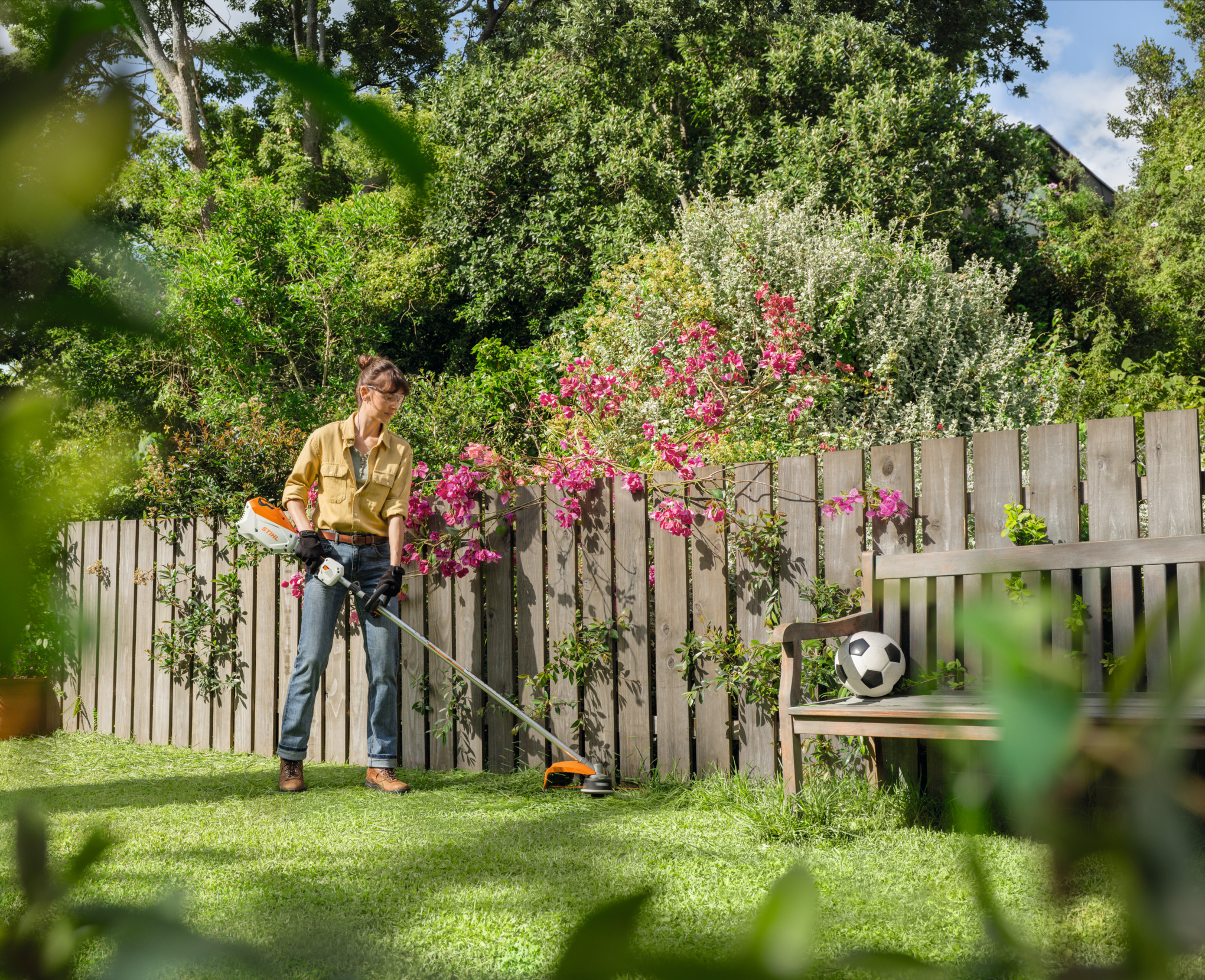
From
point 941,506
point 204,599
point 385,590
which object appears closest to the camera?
point 941,506

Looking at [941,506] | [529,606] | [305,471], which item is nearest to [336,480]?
[305,471]

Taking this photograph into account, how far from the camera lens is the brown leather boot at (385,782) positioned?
3.51 meters

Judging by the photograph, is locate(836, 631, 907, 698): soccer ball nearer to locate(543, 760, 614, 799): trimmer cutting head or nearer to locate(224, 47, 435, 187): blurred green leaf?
locate(543, 760, 614, 799): trimmer cutting head

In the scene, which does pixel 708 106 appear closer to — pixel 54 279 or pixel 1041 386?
pixel 1041 386

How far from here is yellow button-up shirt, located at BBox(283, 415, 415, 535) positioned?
3.85m

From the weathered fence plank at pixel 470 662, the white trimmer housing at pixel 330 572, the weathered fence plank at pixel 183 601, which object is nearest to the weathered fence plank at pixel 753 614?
the weathered fence plank at pixel 470 662

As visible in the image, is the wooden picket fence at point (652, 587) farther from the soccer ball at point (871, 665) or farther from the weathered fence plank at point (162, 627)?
the soccer ball at point (871, 665)

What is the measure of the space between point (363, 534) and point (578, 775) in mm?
1382

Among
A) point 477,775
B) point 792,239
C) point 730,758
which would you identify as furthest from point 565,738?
point 792,239

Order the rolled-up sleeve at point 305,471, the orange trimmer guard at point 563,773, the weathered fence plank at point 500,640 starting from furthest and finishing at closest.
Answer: the weathered fence plank at point 500,640 → the rolled-up sleeve at point 305,471 → the orange trimmer guard at point 563,773

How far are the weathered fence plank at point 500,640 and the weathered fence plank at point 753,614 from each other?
41.7 inches

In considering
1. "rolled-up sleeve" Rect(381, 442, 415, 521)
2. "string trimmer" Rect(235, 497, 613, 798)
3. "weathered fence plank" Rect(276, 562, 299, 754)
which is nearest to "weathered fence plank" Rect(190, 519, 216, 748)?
"weathered fence plank" Rect(276, 562, 299, 754)

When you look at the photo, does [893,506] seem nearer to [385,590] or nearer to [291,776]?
[385,590]

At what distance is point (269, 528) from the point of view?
3.80m
